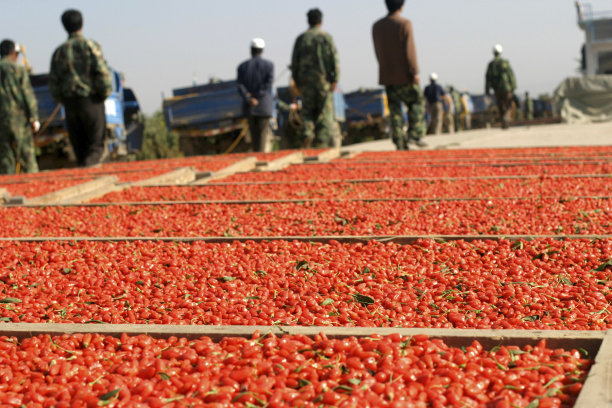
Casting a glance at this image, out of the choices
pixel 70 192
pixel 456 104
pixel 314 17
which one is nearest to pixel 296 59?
pixel 314 17

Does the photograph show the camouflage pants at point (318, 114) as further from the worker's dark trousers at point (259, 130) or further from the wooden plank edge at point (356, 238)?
the wooden plank edge at point (356, 238)

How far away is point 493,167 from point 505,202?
302 centimetres

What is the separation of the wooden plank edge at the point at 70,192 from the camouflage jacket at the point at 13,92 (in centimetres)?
378

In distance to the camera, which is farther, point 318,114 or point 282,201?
point 318,114

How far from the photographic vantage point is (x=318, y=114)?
13.5 meters

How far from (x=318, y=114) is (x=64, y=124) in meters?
5.69

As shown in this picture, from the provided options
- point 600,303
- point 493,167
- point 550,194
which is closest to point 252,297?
point 600,303

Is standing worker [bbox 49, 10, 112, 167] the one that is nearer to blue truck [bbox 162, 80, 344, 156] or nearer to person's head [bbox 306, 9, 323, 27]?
person's head [bbox 306, 9, 323, 27]

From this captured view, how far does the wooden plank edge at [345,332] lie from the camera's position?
2.71 metres

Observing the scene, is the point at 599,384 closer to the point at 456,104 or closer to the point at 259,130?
the point at 259,130

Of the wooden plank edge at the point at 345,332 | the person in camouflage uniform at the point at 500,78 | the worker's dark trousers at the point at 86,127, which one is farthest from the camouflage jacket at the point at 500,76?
the wooden plank edge at the point at 345,332

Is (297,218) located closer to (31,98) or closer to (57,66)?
(57,66)

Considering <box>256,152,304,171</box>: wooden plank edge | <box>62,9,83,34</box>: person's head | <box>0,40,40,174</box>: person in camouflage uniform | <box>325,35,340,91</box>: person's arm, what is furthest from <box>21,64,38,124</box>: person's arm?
<box>325,35,340,91</box>: person's arm

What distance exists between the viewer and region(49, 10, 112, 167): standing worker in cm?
1103
